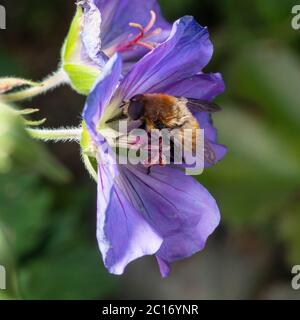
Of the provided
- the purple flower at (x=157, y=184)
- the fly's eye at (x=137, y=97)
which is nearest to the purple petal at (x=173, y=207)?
the purple flower at (x=157, y=184)

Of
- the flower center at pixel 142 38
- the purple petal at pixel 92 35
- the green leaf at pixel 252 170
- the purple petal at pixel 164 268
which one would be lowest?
the green leaf at pixel 252 170

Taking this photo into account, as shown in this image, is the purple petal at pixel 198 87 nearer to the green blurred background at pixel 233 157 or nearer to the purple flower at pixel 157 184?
the purple flower at pixel 157 184

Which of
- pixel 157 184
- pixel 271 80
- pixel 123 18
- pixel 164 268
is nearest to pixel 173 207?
pixel 157 184

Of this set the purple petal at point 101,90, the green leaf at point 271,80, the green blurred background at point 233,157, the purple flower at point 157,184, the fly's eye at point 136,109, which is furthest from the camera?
the green leaf at point 271,80

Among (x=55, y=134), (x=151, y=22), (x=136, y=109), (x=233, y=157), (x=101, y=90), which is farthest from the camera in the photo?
(x=233, y=157)

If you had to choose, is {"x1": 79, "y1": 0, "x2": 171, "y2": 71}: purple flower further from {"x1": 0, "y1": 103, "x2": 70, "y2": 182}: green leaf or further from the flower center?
{"x1": 0, "y1": 103, "x2": 70, "y2": 182}: green leaf

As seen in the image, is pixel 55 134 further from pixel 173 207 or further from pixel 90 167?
pixel 173 207

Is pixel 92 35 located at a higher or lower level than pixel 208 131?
higher
